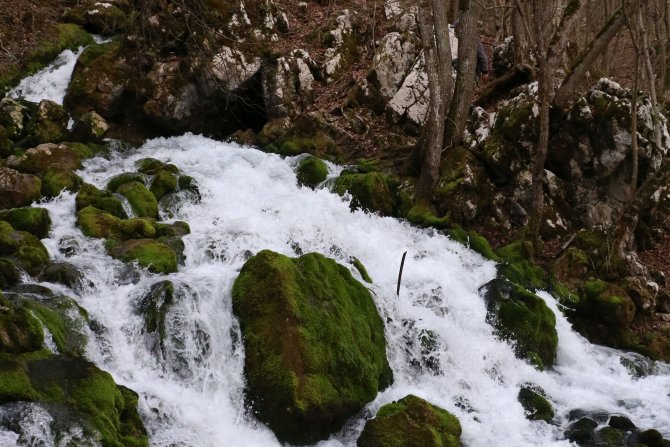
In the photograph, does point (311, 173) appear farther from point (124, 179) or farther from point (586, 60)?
point (586, 60)

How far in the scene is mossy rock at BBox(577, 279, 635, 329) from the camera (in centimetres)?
1092

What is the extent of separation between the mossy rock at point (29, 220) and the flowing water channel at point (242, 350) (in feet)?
0.67

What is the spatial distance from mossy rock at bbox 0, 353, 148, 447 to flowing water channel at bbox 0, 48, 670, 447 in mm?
436

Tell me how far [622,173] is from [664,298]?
2.83 meters

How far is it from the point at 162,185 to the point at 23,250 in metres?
4.05

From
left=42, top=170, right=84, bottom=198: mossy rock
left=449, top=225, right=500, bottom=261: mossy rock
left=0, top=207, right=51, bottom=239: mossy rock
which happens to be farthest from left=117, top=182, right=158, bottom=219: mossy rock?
left=449, top=225, right=500, bottom=261: mossy rock

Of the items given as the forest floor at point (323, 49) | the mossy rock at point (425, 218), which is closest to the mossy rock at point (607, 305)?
the forest floor at point (323, 49)

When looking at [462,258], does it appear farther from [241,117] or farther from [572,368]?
[241,117]

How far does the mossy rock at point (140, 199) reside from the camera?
11453 millimetres

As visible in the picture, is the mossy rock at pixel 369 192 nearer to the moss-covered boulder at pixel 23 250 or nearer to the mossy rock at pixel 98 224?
the mossy rock at pixel 98 224

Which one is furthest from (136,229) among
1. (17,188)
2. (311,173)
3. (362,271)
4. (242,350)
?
(311,173)

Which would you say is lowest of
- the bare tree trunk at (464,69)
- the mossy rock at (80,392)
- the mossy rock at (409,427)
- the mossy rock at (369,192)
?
the mossy rock at (80,392)

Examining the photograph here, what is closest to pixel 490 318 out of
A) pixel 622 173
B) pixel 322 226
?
pixel 322 226

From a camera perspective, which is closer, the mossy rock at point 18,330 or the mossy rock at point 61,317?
the mossy rock at point 18,330
